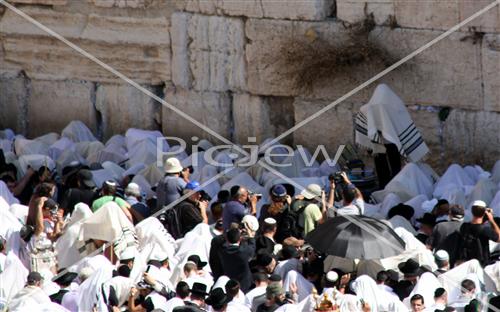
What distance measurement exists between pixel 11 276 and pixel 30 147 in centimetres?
466

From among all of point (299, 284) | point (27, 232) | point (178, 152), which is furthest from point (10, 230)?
point (178, 152)

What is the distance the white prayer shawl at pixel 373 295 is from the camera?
15.5 meters

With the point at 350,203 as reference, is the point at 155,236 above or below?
below

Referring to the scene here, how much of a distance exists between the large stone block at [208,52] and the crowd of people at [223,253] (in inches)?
116

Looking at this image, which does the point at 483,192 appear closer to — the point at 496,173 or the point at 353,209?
the point at 496,173

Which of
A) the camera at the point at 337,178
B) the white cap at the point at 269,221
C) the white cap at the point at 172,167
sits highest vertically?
the white cap at the point at 172,167

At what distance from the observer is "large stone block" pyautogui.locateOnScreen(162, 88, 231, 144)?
71.3ft

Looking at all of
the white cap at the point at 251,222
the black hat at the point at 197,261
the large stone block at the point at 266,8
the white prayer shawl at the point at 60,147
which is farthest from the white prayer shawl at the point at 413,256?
the white prayer shawl at the point at 60,147

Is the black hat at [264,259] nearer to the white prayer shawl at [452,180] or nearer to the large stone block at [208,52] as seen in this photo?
the white prayer shawl at [452,180]

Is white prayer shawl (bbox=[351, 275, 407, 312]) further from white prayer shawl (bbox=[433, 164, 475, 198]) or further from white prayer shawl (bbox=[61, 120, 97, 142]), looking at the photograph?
white prayer shawl (bbox=[61, 120, 97, 142])

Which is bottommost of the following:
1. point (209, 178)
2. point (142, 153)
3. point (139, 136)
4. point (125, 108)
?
point (209, 178)

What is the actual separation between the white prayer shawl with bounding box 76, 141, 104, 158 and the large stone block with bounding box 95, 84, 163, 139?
0.93m

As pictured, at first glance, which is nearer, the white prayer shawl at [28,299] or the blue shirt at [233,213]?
the white prayer shawl at [28,299]

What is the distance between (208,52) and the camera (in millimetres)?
21609
